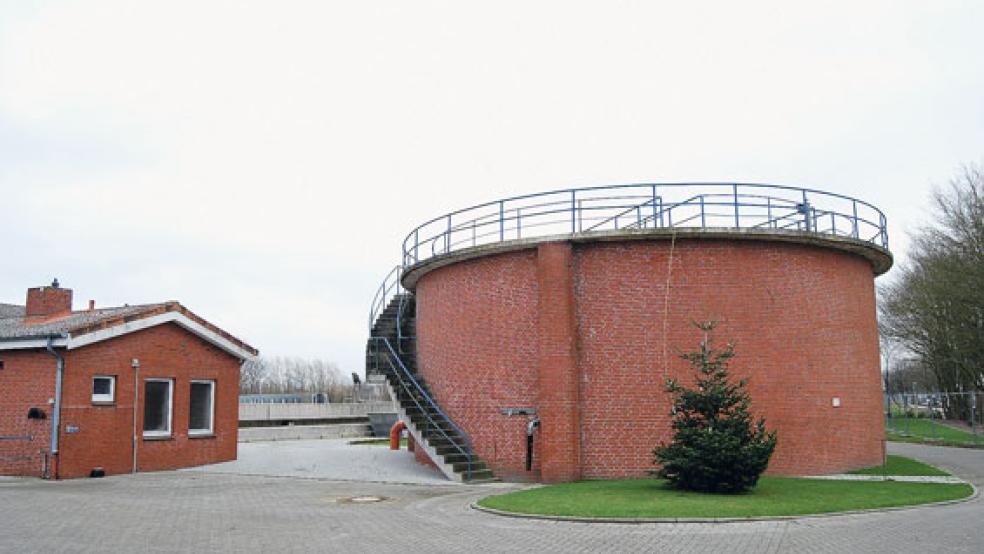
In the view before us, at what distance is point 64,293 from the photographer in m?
23.7

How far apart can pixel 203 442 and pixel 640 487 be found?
12.2 m

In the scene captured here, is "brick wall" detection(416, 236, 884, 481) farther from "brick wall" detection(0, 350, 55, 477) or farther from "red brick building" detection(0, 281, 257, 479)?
→ "brick wall" detection(0, 350, 55, 477)

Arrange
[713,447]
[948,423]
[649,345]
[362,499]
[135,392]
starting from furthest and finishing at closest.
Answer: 1. [948,423]
2. [135,392]
3. [649,345]
4. [362,499]
5. [713,447]

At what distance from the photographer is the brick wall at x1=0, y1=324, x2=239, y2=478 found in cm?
1822

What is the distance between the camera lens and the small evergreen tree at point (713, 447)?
14125 mm

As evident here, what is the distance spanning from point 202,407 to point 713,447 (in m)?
14.2

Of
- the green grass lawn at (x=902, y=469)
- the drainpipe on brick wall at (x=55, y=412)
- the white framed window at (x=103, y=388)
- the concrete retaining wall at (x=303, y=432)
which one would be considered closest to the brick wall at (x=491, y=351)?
the white framed window at (x=103, y=388)

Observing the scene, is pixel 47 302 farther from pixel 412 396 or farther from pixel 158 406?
pixel 412 396

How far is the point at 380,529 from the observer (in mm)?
11297

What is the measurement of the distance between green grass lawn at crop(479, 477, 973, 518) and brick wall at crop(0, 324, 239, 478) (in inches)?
388

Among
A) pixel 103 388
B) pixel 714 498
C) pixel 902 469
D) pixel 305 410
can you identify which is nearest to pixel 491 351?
pixel 714 498

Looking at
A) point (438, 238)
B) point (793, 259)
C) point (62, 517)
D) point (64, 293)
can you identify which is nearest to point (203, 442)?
point (64, 293)

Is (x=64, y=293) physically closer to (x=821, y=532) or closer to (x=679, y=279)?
(x=679, y=279)

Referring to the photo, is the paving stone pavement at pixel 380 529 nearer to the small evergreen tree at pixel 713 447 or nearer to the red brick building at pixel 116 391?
the small evergreen tree at pixel 713 447
